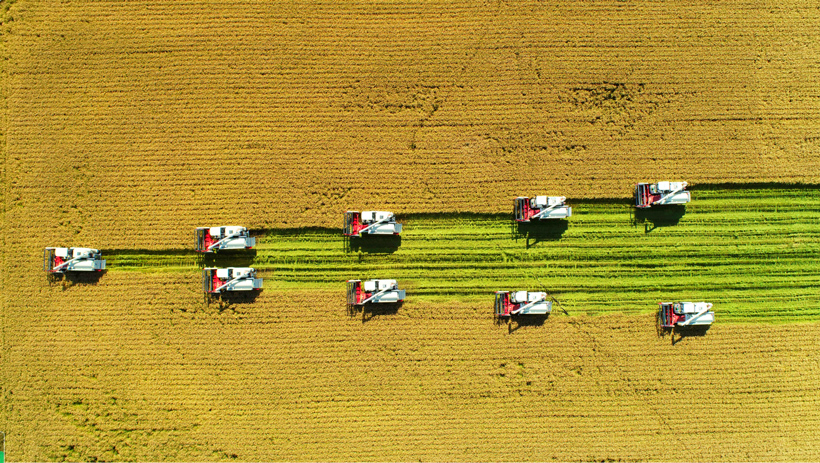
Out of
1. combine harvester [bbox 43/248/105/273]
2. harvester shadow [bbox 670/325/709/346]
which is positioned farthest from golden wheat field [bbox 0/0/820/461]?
combine harvester [bbox 43/248/105/273]

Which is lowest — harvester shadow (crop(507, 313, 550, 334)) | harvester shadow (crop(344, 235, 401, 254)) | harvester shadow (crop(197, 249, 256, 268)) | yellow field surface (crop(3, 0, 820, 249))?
harvester shadow (crop(507, 313, 550, 334))

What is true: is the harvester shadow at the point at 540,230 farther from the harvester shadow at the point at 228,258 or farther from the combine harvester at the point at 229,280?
the harvester shadow at the point at 228,258

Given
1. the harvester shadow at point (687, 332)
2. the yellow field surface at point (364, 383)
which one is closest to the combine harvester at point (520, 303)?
the yellow field surface at point (364, 383)

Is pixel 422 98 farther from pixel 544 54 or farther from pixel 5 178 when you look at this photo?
pixel 5 178

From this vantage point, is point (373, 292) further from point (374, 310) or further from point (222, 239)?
point (222, 239)

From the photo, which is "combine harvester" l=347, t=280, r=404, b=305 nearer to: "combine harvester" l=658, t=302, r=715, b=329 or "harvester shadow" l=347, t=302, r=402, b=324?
"harvester shadow" l=347, t=302, r=402, b=324

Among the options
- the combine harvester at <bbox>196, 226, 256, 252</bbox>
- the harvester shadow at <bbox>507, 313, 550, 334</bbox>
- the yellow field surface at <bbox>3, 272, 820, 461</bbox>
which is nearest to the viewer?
the combine harvester at <bbox>196, 226, 256, 252</bbox>

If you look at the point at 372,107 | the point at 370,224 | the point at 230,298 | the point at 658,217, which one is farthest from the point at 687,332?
the point at 230,298
